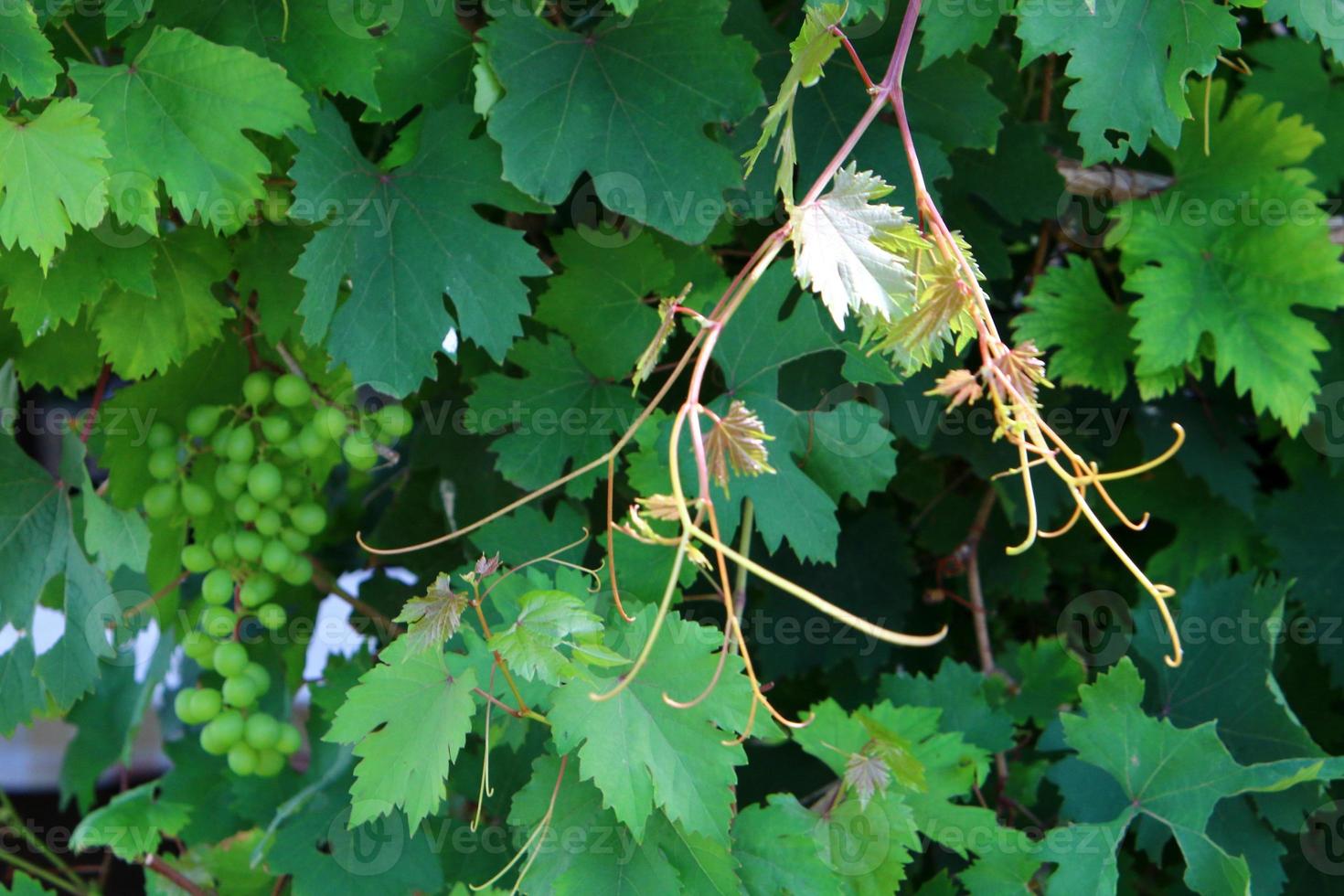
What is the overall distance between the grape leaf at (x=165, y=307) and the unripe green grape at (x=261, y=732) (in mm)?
384

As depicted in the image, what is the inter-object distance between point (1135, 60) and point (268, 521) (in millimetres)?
865

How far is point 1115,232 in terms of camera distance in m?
1.21

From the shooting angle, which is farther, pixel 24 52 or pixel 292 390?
pixel 292 390

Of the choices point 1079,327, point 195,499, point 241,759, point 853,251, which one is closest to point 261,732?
point 241,759

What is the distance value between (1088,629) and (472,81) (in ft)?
3.35

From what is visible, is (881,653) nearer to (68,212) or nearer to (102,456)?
(102,456)

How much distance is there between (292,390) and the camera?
3.52 feet

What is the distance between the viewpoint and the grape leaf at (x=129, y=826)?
1.21 m

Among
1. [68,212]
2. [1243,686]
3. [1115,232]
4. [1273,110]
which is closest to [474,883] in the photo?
[68,212]

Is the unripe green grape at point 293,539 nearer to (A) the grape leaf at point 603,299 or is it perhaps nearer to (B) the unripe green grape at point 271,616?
(B) the unripe green grape at point 271,616

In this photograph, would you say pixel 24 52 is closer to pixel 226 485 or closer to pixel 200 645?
pixel 226 485

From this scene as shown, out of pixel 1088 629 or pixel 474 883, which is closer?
pixel 474 883

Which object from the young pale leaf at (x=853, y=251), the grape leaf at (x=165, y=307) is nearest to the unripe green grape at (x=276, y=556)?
the grape leaf at (x=165, y=307)

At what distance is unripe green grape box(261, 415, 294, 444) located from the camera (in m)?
1.08
